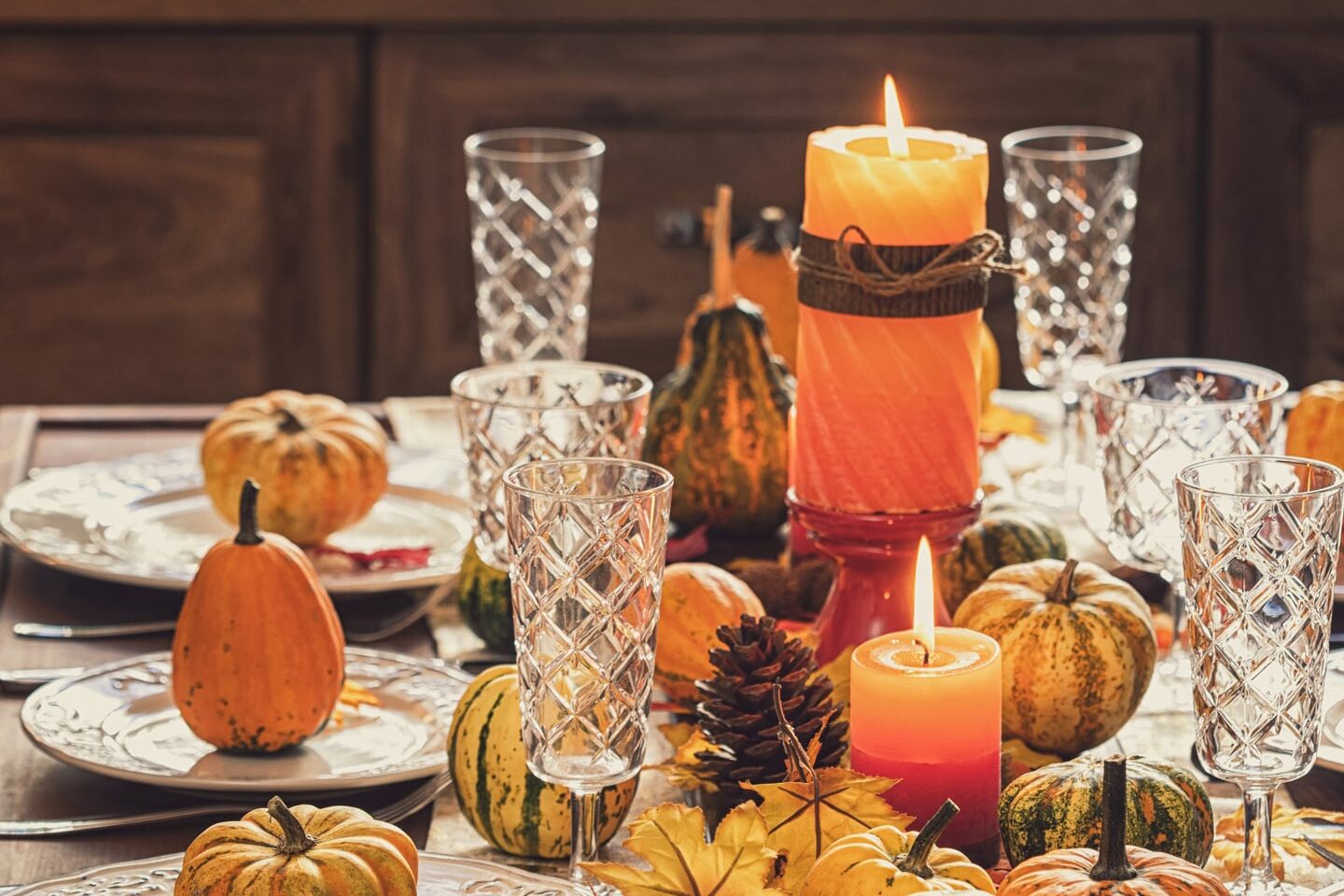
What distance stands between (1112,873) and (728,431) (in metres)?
0.76

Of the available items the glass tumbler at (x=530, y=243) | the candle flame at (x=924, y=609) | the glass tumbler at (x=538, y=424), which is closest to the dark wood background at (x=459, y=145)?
the glass tumbler at (x=530, y=243)

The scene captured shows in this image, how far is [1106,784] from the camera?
2.30 feet

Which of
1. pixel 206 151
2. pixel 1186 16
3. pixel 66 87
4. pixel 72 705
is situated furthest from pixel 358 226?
pixel 72 705

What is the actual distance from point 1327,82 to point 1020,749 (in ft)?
7.28

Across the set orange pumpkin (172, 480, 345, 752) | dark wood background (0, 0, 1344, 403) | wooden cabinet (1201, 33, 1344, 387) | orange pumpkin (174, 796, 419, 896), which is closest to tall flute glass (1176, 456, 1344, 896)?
orange pumpkin (174, 796, 419, 896)

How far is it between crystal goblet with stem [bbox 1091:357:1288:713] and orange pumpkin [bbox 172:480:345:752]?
468 mm

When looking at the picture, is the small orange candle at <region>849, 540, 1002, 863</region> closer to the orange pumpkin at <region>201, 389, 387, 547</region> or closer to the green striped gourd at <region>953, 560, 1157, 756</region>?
the green striped gourd at <region>953, 560, 1157, 756</region>

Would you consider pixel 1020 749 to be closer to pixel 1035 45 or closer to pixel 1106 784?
pixel 1106 784

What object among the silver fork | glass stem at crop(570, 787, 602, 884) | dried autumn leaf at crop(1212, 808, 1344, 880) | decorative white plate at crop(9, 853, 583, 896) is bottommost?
the silver fork

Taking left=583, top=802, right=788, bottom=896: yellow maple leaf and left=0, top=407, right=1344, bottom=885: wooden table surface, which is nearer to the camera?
left=583, top=802, right=788, bottom=896: yellow maple leaf

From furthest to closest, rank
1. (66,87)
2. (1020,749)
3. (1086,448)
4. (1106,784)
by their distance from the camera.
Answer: (66,87) < (1086,448) < (1020,749) < (1106,784)

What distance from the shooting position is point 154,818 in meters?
0.98

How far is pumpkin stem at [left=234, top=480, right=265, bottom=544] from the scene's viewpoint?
1.05 m

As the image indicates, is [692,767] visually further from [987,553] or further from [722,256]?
[722,256]
